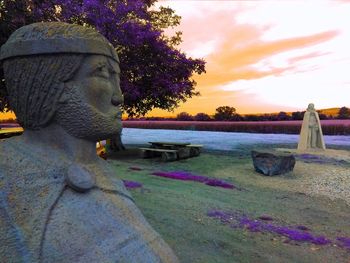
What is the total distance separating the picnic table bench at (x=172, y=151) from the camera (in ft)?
47.8

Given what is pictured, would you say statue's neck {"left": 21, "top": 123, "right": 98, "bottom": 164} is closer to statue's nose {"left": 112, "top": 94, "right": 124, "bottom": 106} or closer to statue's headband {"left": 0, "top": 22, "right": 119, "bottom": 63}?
statue's nose {"left": 112, "top": 94, "right": 124, "bottom": 106}

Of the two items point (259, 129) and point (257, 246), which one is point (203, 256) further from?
point (259, 129)

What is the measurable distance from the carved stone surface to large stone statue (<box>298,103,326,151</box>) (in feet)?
21.8

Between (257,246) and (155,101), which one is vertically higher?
(155,101)

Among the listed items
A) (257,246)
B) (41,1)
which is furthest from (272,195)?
(41,1)

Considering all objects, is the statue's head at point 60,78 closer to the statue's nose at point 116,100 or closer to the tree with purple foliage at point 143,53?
the statue's nose at point 116,100

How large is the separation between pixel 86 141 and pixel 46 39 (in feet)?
2.42

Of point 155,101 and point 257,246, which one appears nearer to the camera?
point 257,246

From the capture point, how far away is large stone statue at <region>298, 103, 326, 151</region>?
1817 cm

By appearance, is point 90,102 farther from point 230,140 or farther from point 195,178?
point 230,140

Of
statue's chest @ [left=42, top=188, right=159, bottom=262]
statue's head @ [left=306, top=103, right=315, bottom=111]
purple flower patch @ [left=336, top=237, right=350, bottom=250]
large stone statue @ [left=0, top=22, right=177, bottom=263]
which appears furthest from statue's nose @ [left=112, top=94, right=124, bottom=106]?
statue's head @ [left=306, top=103, right=315, bottom=111]

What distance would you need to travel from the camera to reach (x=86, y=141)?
2.66 meters

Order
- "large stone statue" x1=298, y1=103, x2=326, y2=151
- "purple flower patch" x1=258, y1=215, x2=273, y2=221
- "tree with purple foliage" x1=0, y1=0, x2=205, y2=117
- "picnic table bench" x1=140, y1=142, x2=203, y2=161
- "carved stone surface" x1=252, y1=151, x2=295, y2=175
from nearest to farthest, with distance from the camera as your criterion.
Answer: "purple flower patch" x1=258, y1=215, x2=273, y2=221 < "carved stone surface" x1=252, y1=151, x2=295, y2=175 < "tree with purple foliage" x1=0, y1=0, x2=205, y2=117 < "picnic table bench" x1=140, y1=142, x2=203, y2=161 < "large stone statue" x1=298, y1=103, x2=326, y2=151

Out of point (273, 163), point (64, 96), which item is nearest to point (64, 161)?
point (64, 96)
